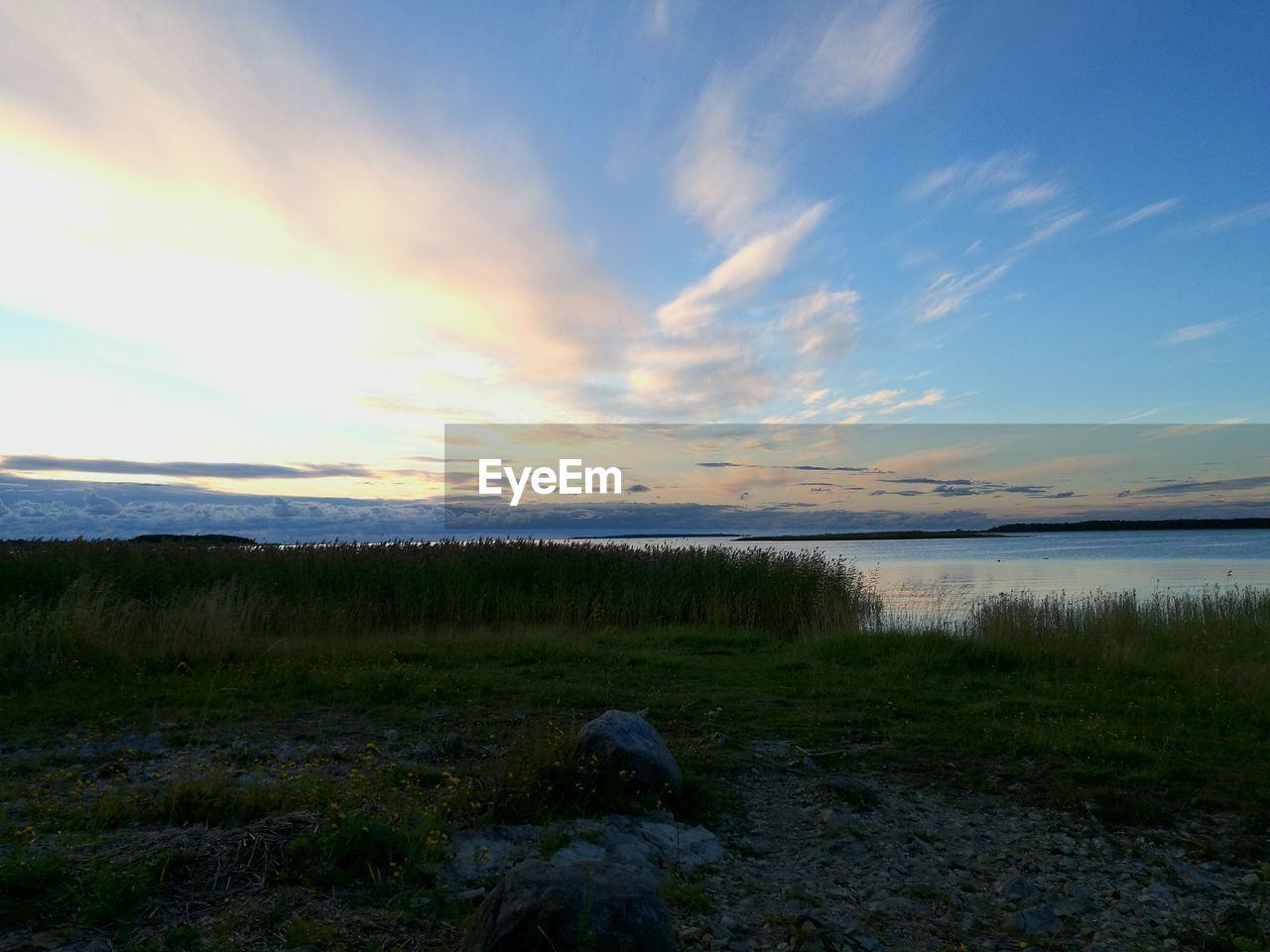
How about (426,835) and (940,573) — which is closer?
(426,835)

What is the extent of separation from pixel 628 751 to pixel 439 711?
3498 mm

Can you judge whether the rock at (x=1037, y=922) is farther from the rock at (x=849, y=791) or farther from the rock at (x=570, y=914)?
the rock at (x=570, y=914)

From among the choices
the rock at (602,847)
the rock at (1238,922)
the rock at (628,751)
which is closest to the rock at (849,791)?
the rock at (628,751)

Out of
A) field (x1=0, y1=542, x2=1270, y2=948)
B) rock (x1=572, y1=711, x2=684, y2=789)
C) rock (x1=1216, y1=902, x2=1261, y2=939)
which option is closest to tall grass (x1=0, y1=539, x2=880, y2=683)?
field (x1=0, y1=542, x2=1270, y2=948)

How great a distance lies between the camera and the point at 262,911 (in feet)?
12.1

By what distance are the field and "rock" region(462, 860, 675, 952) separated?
26.4 inches

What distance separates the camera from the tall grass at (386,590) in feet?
39.6

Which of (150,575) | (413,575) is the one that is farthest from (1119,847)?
(150,575)

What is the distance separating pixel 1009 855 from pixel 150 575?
16.4m

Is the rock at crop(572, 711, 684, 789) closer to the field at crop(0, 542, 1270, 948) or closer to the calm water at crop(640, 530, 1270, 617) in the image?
the field at crop(0, 542, 1270, 948)

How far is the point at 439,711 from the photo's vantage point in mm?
8406

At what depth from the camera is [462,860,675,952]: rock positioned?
297cm

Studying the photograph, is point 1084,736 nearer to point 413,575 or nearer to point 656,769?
point 656,769

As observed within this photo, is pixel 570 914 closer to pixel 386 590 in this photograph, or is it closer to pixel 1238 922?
pixel 1238 922
